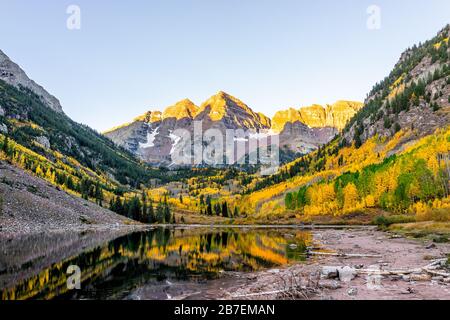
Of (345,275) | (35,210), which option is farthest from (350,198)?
(345,275)

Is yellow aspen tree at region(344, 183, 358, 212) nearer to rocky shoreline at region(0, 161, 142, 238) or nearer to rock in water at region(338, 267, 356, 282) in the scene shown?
rocky shoreline at region(0, 161, 142, 238)

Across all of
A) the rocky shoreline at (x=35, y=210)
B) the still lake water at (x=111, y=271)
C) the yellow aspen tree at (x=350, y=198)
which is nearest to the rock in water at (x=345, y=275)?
the still lake water at (x=111, y=271)

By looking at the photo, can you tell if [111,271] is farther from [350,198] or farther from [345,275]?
[350,198]

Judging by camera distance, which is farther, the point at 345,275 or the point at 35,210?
the point at 35,210

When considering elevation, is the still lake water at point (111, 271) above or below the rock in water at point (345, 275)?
below

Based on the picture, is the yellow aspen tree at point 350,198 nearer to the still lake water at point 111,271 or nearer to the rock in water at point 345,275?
the still lake water at point 111,271

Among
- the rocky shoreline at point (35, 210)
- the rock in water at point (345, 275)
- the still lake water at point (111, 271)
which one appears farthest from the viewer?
the rocky shoreline at point (35, 210)

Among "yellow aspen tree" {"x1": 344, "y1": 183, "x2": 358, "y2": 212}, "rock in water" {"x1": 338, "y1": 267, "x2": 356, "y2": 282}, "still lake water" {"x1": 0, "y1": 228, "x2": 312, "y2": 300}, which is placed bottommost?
"still lake water" {"x1": 0, "y1": 228, "x2": 312, "y2": 300}

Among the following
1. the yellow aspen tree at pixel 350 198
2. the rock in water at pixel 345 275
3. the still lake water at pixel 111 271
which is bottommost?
the still lake water at pixel 111 271

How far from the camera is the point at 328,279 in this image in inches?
926

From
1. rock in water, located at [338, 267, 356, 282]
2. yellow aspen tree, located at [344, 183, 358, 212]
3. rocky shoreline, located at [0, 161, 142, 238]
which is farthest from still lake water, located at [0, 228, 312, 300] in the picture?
yellow aspen tree, located at [344, 183, 358, 212]

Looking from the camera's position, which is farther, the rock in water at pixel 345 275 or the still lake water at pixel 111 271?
the still lake water at pixel 111 271
